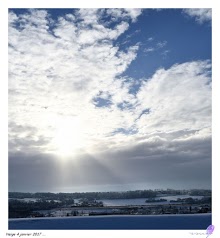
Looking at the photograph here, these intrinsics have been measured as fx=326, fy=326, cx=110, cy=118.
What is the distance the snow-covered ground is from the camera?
11.1ft

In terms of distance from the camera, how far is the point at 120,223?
138 inches

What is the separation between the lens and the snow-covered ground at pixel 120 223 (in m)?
3.39
